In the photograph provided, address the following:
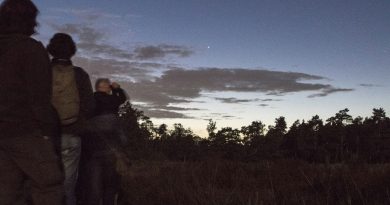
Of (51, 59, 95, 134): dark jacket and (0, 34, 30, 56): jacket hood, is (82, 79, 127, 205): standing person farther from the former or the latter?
(0, 34, 30, 56): jacket hood

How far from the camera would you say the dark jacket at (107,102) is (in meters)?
6.27

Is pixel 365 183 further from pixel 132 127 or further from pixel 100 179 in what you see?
pixel 132 127

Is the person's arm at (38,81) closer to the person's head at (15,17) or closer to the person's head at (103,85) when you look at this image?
the person's head at (15,17)

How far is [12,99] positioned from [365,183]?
16.6ft

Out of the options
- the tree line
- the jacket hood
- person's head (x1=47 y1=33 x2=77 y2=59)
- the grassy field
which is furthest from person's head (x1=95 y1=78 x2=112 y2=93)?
the tree line

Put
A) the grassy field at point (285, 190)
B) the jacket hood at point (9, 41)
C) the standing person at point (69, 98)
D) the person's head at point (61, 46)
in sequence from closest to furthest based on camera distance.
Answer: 1. the jacket hood at point (9, 41)
2. the standing person at point (69, 98)
3. the person's head at point (61, 46)
4. the grassy field at point (285, 190)

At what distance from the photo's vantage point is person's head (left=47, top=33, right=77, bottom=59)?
5145 mm

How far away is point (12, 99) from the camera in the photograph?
3537 millimetres

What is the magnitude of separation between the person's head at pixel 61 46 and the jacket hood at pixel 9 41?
1.40 metres

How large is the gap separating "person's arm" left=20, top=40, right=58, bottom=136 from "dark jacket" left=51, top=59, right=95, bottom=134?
1.37 metres

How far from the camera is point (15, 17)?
3789 millimetres

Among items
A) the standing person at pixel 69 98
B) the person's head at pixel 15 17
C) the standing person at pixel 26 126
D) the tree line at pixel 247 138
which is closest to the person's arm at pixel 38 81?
the standing person at pixel 26 126

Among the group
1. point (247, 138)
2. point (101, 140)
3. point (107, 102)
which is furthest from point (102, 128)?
point (247, 138)

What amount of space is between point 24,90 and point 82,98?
1.53m
